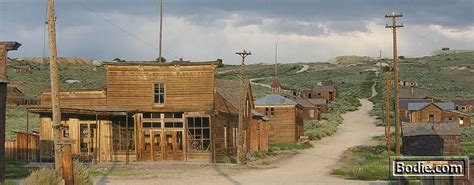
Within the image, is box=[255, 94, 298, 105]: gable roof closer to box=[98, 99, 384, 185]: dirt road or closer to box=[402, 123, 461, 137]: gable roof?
box=[98, 99, 384, 185]: dirt road

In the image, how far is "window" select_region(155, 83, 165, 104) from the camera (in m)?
38.2

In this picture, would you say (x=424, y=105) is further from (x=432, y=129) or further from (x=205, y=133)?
(x=205, y=133)

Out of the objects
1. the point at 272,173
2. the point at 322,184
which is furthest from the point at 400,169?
the point at 272,173

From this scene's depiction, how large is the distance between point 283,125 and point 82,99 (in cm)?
2736

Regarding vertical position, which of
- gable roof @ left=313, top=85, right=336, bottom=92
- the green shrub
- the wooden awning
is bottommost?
the green shrub

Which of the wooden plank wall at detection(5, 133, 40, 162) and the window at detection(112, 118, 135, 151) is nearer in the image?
the wooden plank wall at detection(5, 133, 40, 162)

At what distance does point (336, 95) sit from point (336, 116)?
29131mm

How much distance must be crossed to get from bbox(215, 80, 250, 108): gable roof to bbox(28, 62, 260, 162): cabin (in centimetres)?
528

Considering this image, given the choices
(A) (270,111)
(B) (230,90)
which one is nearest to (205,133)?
(B) (230,90)

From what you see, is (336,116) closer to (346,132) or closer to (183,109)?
(346,132)

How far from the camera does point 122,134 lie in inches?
1500

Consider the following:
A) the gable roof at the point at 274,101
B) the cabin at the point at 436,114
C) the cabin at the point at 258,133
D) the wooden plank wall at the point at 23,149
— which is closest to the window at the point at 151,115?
the wooden plank wall at the point at 23,149

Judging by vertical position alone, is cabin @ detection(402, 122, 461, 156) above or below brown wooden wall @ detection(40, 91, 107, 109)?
below

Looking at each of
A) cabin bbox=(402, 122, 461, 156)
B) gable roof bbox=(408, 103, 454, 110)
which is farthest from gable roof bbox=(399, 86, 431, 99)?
cabin bbox=(402, 122, 461, 156)
